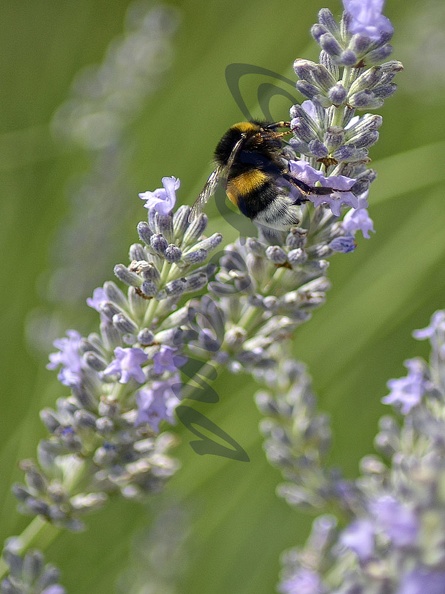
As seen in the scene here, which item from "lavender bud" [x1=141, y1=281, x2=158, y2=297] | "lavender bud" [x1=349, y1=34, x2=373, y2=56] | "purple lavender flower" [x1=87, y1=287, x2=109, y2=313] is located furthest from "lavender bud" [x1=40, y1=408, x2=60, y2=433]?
"lavender bud" [x1=349, y1=34, x2=373, y2=56]

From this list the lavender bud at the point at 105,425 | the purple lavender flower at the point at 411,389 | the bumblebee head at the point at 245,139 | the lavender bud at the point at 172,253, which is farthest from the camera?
the bumblebee head at the point at 245,139

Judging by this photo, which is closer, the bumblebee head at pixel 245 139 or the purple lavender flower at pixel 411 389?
the purple lavender flower at pixel 411 389

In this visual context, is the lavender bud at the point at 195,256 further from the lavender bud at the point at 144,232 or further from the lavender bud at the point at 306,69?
the lavender bud at the point at 306,69

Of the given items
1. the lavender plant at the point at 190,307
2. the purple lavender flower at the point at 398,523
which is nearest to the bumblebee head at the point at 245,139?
the lavender plant at the point at 190,307

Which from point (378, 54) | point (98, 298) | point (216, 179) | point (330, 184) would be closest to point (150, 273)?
point (98, 298)

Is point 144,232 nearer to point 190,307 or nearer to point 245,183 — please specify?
point 190,307

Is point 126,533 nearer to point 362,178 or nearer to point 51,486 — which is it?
point 51,486

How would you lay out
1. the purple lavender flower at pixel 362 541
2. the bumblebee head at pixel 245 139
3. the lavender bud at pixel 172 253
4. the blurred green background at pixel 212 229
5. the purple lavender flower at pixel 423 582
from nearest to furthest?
1. the purple lavender flower at pixel 423 582
2. the purple lavender flower at pixel 362 541
3. the lavender bud at pixel 172 253
4. the bumblebee head at pixel 245 139
5. the blurred green background at pixel 212 229

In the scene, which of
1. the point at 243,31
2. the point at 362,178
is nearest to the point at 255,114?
the point at 243,31
